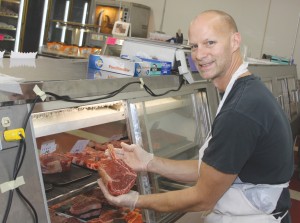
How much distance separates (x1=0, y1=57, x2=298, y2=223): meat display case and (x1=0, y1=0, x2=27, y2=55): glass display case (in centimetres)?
520

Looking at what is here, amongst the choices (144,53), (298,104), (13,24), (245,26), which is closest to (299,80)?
(298,104)

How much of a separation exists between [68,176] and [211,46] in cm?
108


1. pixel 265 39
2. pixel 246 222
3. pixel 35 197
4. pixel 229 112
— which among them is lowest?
pixel 246 222

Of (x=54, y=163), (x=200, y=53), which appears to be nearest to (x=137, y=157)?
(x=54, y=163)

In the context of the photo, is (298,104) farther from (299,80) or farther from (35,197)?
(35,197)

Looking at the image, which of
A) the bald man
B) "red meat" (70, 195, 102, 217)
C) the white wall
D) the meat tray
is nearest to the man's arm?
the bald man

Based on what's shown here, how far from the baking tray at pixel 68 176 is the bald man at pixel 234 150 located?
0.25m

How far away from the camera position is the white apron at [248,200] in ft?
5.53

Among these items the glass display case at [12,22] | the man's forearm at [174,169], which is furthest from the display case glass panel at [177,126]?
the glass display case at [12,22]

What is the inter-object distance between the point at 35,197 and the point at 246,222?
39.9 inches

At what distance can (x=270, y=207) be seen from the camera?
172cm

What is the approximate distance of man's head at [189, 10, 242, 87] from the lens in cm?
168

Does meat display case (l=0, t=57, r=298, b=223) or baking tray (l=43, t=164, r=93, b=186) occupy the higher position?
meat display case (l=0, t=57, r=298, b=223)

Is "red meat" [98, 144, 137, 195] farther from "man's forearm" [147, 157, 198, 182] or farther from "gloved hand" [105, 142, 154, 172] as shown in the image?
"man's forearm" [147, 157, 198, 182]
